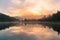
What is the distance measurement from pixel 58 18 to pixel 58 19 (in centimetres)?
204

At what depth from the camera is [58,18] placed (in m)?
155

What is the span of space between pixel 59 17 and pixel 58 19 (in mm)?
2637

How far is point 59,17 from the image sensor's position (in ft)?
507

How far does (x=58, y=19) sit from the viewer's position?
153375 mm

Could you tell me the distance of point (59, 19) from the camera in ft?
500

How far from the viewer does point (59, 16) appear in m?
156

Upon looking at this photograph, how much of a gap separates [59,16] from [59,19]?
16.6 feet

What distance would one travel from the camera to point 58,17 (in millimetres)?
156125

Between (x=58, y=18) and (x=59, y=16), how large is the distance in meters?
2.66

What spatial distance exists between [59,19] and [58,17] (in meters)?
4.26

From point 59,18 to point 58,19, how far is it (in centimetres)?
160

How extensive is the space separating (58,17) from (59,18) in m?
2.43
